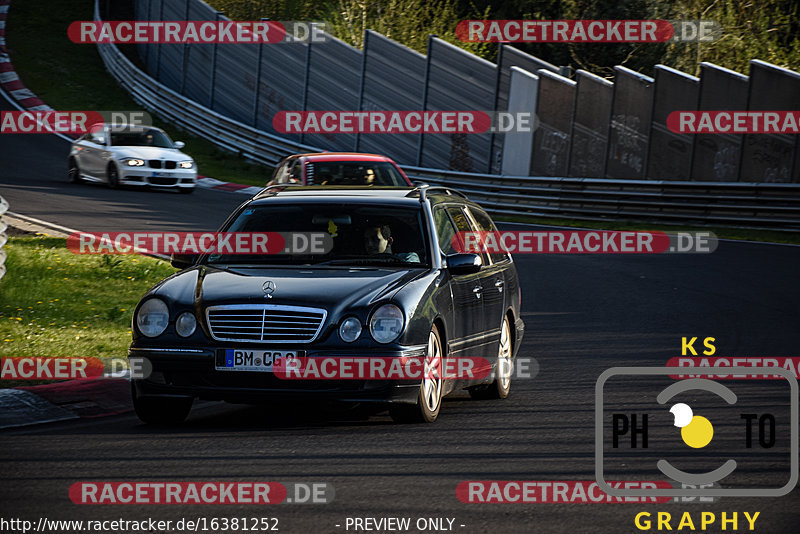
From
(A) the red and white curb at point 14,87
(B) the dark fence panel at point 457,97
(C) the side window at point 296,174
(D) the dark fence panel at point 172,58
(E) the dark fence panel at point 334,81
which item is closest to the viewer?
(C) the side window at point 296,174

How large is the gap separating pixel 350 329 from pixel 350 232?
51.2 inches

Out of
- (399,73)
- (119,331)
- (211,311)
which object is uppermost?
(399,73)

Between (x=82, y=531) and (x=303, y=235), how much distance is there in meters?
3.91

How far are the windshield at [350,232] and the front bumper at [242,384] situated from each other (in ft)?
3.63

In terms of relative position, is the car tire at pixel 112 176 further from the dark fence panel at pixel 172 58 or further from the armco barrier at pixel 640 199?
the dark fence panel at pixel 172 58

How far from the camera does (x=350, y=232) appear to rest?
8.99m

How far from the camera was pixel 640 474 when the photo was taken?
21.6 ft

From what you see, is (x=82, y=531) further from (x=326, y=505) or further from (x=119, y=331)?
(x=119, y=331)

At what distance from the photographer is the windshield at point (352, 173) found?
2022 cm

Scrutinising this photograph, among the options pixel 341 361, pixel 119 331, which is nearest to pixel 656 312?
pixel 119 331

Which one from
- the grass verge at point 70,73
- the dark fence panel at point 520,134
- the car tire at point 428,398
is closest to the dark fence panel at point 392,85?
the dark fence panel at point 520,134

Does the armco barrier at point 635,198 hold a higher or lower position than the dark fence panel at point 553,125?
lower

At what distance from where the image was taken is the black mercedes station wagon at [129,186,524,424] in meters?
7.85

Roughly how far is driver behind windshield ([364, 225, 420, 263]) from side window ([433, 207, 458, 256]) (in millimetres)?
348
